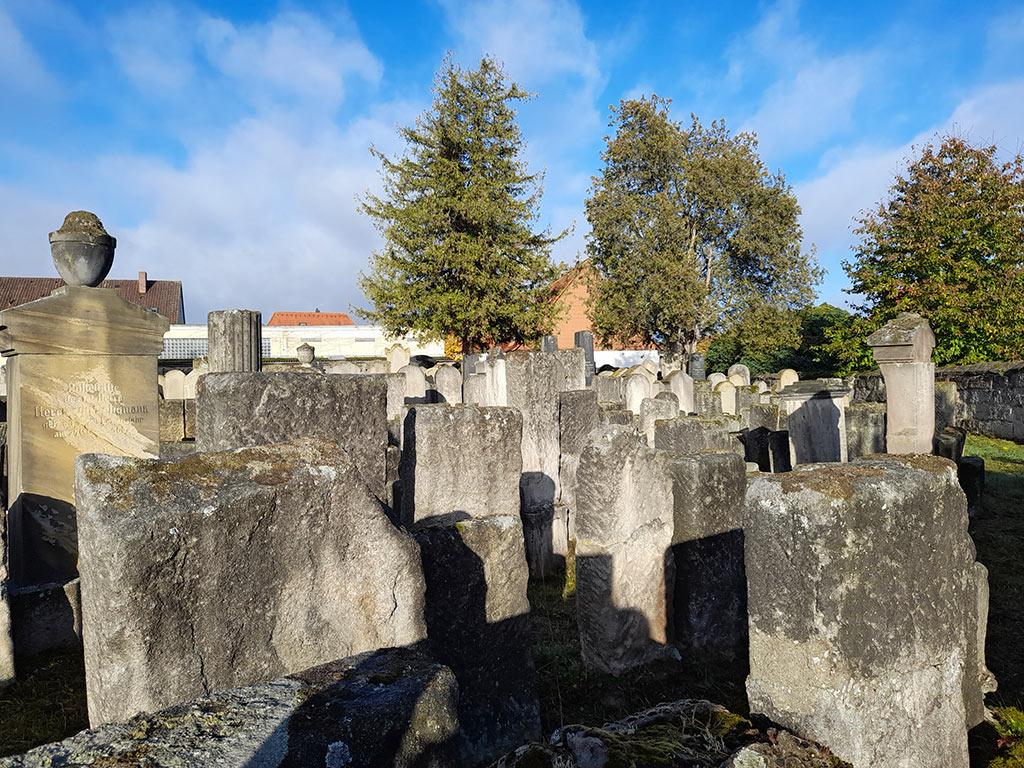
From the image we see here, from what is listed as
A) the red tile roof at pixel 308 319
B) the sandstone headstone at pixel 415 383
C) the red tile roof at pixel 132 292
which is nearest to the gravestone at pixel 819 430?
the sandstone headstone at pixel 415 383

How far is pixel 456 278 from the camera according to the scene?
91.6 feet

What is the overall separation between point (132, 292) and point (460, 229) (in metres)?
28.0

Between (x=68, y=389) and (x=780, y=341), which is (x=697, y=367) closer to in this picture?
(x=780, y=341)

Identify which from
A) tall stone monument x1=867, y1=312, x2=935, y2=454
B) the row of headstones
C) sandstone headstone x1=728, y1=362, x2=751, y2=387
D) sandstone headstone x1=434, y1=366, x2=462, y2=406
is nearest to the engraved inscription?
the row of headstones

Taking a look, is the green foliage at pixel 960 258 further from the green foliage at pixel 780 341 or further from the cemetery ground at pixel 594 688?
the cemetery ground at pixel 594 688

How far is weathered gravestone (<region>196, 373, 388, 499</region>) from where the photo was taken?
9.34 feet

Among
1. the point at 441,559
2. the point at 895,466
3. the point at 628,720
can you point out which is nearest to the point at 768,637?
the point at 628,720

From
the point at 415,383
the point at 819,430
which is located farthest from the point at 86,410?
the point at 819,430

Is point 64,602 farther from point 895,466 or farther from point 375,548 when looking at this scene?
point 895,466

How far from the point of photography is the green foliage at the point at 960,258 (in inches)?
756

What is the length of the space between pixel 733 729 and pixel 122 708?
6.37 feet

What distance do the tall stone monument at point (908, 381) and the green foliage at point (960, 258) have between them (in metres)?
13.9

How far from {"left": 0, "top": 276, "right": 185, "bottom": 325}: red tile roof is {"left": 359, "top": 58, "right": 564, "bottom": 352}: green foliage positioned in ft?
60.3

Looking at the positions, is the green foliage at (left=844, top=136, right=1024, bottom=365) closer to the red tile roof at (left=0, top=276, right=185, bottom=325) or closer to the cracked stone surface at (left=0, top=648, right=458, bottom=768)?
the cracked stone surface at (left=0, top=648, right=458, bottom=768)
